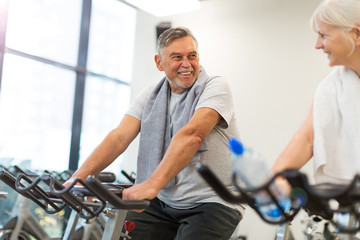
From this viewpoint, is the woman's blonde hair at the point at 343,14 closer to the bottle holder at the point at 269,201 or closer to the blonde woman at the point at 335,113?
the blonde woman at the point at 335,113

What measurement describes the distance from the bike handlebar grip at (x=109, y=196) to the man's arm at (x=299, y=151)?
16.8 inches

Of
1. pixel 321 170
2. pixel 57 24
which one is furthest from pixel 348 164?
pixel 57 24

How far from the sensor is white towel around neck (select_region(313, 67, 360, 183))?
1.25 m

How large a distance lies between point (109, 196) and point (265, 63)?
15.5ft

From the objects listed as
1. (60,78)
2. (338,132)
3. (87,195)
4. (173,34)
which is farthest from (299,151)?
(60,78)

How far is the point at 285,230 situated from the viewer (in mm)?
2980

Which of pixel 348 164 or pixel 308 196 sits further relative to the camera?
pixel 348 164

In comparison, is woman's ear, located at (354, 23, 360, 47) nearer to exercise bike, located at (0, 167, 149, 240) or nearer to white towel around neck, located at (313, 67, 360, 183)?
white towel around neck, located at (313, 67, 360, 183)

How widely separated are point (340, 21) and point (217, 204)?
88 cm

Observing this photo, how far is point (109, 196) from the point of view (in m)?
1.22

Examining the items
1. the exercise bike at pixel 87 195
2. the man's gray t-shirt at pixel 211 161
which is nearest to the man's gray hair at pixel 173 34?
the man's gray t-shirt at pixel 211 161

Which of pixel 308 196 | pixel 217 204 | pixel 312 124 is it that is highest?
pixel 312 124

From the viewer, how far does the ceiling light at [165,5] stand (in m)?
5.43

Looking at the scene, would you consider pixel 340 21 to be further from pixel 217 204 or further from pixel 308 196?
pixel 217 204
